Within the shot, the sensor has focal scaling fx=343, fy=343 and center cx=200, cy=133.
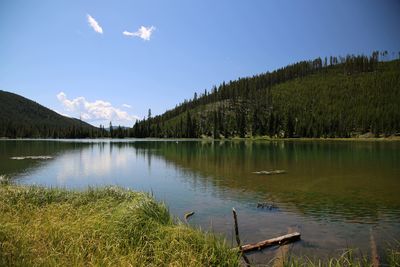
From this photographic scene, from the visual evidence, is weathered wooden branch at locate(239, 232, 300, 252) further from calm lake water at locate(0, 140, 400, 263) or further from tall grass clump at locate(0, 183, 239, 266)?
tall grass clump at locate(0, 183, 239, 266)

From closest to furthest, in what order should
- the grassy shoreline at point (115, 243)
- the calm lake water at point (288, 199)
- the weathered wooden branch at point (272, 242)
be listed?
the grassy shoreline at point (115, 243) < the weathered wooden branch at point (272, 242) < the calm lake water at point (288, 199)

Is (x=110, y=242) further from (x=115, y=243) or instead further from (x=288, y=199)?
(x=288, y=199)

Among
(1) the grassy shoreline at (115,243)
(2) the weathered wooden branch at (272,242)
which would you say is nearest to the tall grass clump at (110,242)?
(1) the grassy shoreline at (115,243)

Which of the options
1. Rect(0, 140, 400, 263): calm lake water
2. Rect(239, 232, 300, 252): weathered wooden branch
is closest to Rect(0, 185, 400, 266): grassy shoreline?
Rect(239, 232, 300, 252): weathered wooden branch

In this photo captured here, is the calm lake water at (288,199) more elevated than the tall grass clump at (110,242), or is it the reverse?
the tall grass clump at (110,242)

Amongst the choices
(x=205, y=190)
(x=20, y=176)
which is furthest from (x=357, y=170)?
(x=20, y=176)

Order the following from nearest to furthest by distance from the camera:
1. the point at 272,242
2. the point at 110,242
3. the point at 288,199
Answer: the point at 110,242, the point at 272,242, the point at 288,199

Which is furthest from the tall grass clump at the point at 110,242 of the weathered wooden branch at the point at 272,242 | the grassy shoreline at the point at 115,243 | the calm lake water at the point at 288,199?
the calm lake water at the point at 288,199

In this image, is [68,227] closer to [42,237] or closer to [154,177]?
[42,237]

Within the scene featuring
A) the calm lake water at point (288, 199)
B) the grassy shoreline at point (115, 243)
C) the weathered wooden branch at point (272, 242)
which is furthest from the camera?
the calm lake water at point (288, 199)

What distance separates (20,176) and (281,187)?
35.1m

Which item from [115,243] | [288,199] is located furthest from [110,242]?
[288,199]

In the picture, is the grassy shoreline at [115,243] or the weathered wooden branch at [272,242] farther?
the weathered wooden branch at [272,242]

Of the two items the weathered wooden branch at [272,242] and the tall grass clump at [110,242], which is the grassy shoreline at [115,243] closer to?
the tall grass clump at [110,242]
